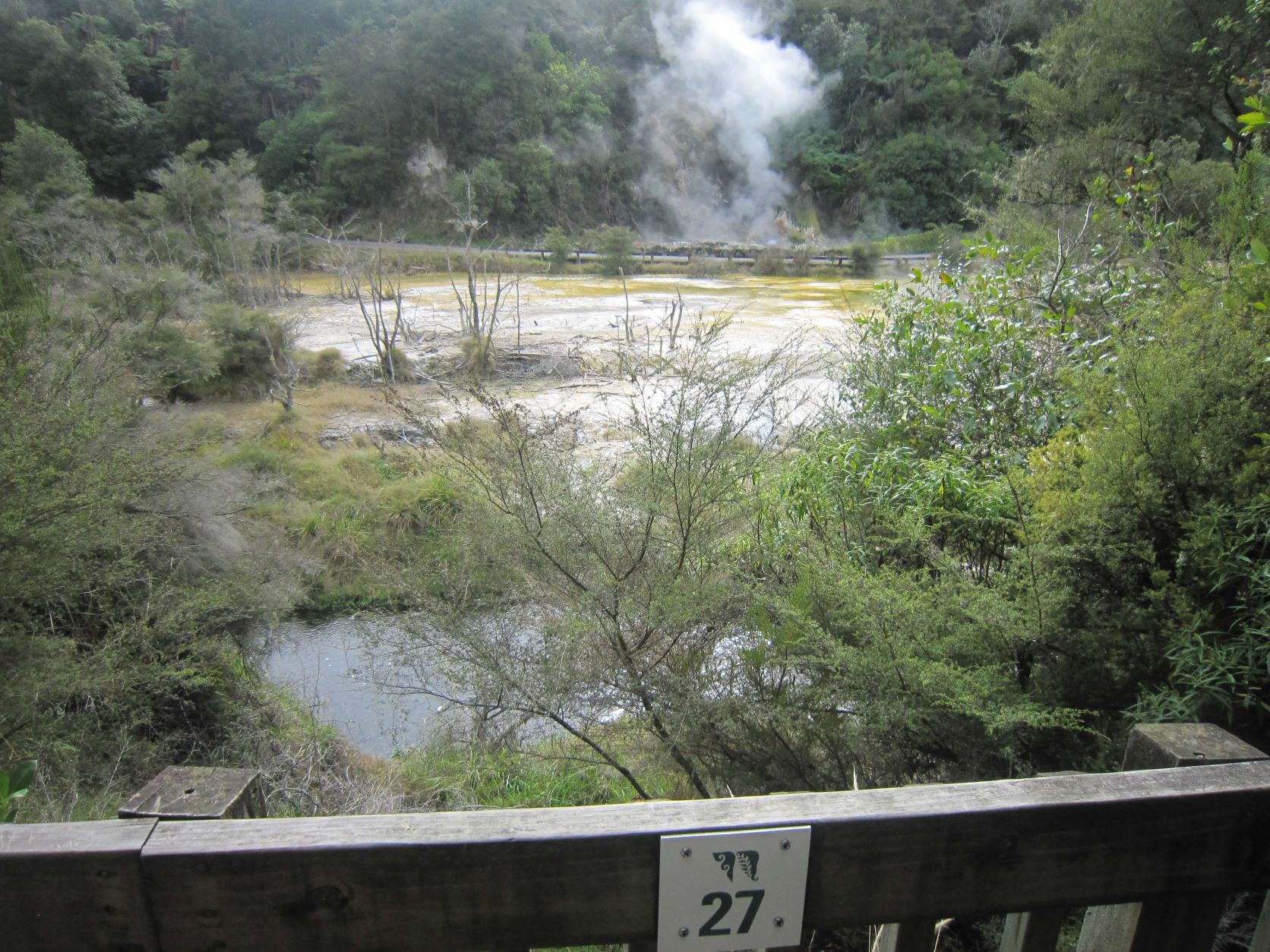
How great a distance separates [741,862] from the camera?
0.91m

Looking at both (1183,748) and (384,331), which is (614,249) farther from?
(1183,748)

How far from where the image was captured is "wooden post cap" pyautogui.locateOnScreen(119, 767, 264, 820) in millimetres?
948

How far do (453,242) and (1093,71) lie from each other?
28.4 meters

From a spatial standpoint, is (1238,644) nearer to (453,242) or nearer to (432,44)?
(453,242)

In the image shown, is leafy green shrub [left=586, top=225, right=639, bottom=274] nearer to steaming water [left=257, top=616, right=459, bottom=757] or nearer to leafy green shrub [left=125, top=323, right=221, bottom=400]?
leafy green shrub [left=125, top=323, right=221, bottom=400]

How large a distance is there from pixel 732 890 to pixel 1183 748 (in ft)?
2.08

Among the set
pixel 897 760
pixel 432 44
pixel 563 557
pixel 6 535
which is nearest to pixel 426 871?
pixel 897 760

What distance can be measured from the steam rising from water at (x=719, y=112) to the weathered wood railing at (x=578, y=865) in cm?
4444

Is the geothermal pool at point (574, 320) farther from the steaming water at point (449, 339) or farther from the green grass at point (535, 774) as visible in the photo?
the green grass at point (535, 774)

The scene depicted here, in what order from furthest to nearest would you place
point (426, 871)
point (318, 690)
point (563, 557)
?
point (318, 690), point (563, 557), point (426, 871)

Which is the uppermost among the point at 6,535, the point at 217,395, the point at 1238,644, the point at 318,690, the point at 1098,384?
the point at 1098,384

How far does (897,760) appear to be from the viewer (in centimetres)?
227

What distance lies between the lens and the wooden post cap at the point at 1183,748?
1.06 metres

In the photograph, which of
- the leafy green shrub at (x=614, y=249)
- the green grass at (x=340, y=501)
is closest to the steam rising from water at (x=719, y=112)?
the leafy green shrub at (x=614, y=249)
